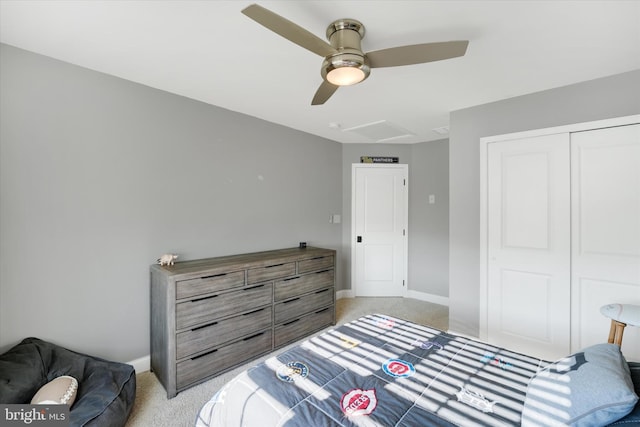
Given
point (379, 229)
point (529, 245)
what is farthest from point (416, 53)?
point (379, 229)

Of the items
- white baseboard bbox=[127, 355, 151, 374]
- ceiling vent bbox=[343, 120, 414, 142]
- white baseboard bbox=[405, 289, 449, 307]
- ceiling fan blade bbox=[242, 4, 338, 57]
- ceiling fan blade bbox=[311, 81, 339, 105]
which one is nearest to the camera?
ceiling fan blade bbox=[242, 4, 338, 57]

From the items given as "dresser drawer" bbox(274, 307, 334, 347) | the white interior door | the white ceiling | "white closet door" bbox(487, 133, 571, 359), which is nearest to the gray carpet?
"dresser drawer" bbox(274, 307, 334, 347)

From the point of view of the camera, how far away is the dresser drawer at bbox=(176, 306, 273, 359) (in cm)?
215

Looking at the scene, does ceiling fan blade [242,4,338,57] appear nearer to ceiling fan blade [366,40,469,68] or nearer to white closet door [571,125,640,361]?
ceiling fan blade [366,40,469,68]

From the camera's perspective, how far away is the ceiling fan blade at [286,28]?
1188 millimetres

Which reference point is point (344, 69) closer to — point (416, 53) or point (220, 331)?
point (416, 53)

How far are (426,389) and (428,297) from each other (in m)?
3.33

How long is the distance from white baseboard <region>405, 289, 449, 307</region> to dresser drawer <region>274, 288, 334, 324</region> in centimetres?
177

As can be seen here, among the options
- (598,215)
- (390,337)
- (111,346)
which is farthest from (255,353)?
(598,215)

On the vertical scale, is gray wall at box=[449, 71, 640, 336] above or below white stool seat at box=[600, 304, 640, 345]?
above

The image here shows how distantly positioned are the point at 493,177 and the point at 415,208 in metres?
1.75

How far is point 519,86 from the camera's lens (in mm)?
2426

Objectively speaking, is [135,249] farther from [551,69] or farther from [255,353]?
[551,69]

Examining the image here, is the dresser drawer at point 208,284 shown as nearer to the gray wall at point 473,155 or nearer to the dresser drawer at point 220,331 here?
the dresser drawer at point 220,331
